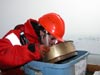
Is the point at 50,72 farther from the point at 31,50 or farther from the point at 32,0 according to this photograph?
the point at 32,0

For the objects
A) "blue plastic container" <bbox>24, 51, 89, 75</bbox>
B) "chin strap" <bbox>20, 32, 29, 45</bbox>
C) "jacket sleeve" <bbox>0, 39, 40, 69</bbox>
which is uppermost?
"chin strap" <bbox>20, 32, 29, 45</bbox>

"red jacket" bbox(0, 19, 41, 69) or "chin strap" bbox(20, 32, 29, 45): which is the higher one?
"chin strap" bbox(20, 32, 29, 45)

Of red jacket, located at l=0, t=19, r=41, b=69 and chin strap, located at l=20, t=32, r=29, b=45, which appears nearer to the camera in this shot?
red jacket, located at l=0, t=19, r=41, b=69

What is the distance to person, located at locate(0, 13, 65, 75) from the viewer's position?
3.84 ft

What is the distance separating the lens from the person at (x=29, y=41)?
46.1 inches

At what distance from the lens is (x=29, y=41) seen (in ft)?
4.50

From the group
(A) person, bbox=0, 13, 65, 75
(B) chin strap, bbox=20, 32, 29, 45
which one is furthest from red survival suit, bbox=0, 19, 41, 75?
(B) chin strap, bbox=20, 32, 29, 45

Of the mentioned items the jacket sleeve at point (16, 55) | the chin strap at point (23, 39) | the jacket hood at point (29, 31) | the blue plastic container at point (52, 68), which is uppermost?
the jacket hood at point (29, 31)

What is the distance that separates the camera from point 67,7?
67.4 inches

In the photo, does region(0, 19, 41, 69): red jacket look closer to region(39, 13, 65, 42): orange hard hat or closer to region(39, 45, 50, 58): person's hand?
region(39, 45, 50, 58): person's hand

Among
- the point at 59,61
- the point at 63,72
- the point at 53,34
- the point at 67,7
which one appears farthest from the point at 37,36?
the point at 67,7

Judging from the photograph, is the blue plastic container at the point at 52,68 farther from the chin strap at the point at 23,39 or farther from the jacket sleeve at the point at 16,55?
the chin strap at the point at 23,39

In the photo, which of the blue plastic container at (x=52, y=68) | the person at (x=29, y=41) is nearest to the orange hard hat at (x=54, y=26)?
the person at (x=29, y=41)

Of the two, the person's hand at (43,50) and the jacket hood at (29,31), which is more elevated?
the jacket hood at (29,31)
